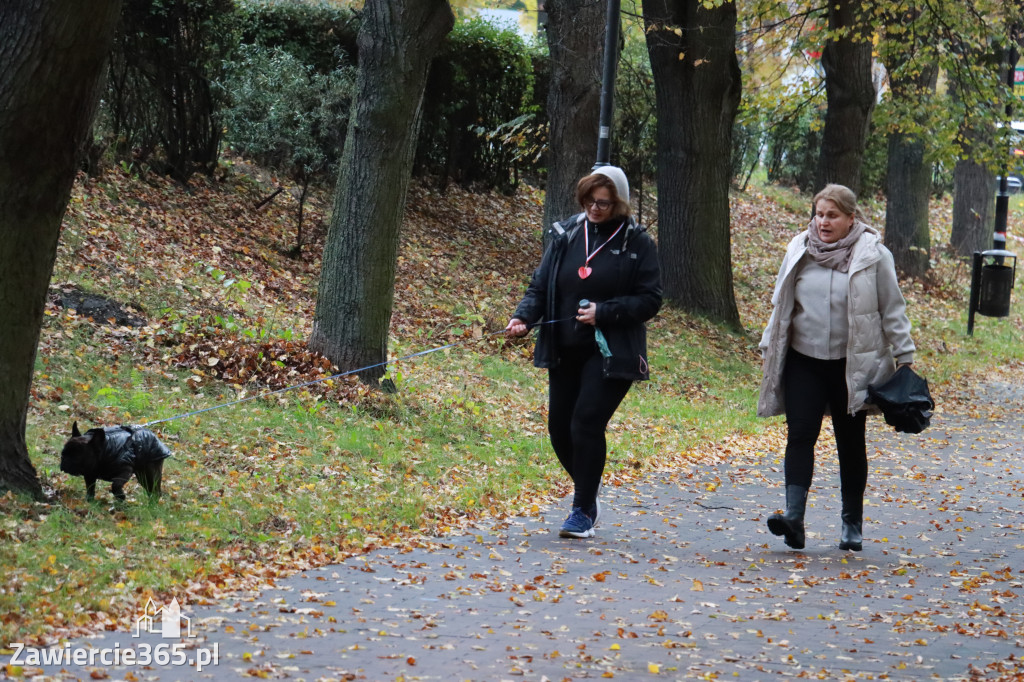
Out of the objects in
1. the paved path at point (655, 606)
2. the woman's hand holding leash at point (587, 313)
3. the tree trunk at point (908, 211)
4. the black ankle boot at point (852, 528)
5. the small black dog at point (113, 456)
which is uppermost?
the tree trunk at point (908, 211)

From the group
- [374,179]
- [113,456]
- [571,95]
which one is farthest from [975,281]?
[113,456]

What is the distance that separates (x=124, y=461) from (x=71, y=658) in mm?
2030

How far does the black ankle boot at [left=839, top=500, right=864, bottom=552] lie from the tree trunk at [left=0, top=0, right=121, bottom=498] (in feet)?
14.8

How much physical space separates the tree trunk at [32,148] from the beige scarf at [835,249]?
392 cm

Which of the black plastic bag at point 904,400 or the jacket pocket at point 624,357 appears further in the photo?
the jacket pocket at point 624,357

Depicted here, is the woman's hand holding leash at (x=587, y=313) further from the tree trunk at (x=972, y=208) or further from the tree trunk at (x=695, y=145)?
the tree trunk at (x=972, y=208)

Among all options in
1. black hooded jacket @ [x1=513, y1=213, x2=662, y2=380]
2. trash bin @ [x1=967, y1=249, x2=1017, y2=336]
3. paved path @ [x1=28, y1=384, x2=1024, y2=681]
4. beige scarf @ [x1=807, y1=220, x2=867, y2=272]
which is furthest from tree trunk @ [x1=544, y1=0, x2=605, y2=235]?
trash bin @ [x1=967, y1=249, x2=1017, y2=336]

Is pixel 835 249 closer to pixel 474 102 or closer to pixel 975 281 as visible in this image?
pixel 474 102

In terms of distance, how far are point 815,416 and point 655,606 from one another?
5.91 ft

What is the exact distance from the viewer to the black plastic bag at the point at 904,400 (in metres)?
6.54

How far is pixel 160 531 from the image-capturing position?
20.6ft

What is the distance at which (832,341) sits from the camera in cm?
680

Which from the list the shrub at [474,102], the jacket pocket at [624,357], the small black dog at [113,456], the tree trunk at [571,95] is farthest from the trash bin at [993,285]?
the small black dog at [113,456]

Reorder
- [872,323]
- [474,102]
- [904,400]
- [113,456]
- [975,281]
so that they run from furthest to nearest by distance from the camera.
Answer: [975,281], [474,102], [872,323], [904,400], [113,456]
